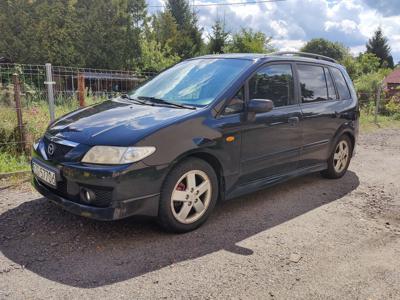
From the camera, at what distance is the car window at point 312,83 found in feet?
16.8

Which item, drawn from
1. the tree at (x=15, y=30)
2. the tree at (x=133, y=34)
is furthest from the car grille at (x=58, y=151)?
the tree at (x=133, y=34)

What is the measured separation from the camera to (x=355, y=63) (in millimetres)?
41781

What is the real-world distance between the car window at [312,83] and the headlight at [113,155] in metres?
2.56

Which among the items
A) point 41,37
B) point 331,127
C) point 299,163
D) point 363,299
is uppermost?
point 41,37

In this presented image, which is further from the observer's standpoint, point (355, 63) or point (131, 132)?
point (355, 63)

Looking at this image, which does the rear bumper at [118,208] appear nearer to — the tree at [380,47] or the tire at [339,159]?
the tire at [339,159]

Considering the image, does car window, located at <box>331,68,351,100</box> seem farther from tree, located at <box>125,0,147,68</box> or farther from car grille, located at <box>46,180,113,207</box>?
tree, located at <box>125,0,147,68</box>

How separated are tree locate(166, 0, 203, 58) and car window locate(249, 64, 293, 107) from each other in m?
29.9

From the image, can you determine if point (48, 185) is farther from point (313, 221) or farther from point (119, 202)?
point (313, 221)

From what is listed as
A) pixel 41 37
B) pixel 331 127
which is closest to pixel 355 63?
pixel 41 37

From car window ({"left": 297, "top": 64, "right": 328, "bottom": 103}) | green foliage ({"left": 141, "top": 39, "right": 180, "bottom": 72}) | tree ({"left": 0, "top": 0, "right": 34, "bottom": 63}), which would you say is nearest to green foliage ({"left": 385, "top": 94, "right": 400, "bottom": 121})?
car window ({"left": 297, "top": 64, "right": 328, "bottom": 103})

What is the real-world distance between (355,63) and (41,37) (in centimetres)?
3202

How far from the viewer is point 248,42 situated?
3077 centimetres

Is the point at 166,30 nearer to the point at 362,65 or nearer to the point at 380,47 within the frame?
the point at 362,65
